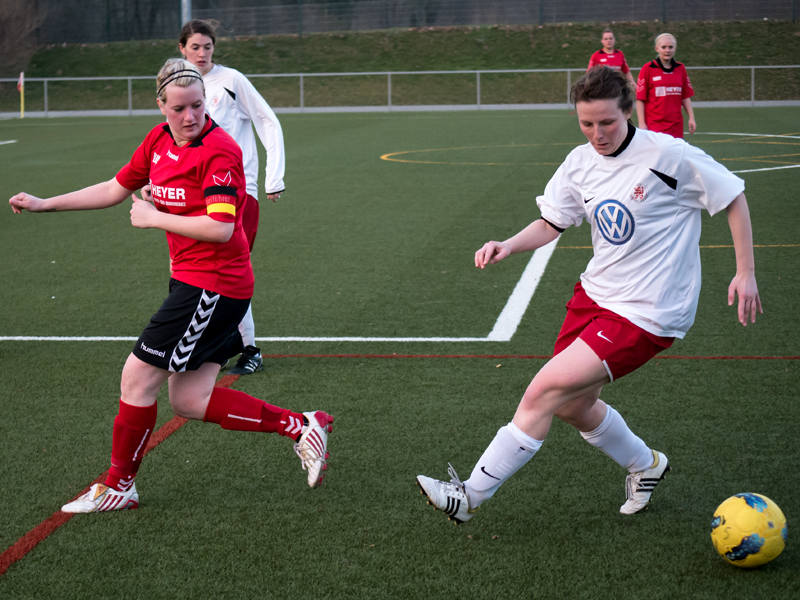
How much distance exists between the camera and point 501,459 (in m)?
3.31

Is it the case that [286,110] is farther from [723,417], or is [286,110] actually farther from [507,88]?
[723,417]

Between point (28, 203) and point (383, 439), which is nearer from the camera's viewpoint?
point (28, 203)

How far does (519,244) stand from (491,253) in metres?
0.19

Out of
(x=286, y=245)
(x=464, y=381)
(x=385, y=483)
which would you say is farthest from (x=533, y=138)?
(x=385, y=483)

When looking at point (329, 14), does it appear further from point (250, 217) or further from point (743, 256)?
point (743, 256)

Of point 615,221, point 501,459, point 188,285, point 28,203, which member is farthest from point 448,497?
point 28,203

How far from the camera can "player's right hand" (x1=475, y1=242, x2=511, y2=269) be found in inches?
131

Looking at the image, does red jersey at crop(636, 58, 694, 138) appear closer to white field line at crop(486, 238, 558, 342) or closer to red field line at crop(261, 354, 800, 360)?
white field line at crop(486, 238, 558, 342)

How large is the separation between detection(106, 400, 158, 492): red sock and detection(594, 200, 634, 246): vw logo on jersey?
1.98 m

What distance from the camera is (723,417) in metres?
4.61

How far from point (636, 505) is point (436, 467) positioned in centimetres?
96

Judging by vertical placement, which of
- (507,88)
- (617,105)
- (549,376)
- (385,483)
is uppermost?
(507,88)

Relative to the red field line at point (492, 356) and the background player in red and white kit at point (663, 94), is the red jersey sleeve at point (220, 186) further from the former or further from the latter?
Result: the background player in red and white kit at point (663, 94)

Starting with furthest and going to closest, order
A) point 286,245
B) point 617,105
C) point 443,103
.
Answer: point 443,103
point 286,245
point 617,105
